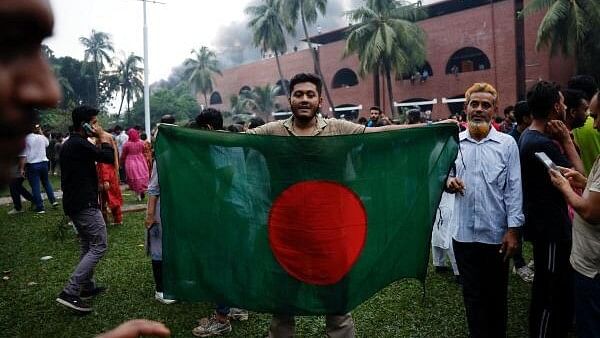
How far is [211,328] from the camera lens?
3.83 meters

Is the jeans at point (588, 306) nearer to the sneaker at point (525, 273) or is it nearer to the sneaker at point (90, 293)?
the sneaker at point (525, 273)

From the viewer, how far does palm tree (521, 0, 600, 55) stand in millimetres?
22016

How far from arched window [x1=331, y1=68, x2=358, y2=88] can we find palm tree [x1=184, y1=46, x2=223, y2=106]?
59.8ft

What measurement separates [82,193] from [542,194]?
384 cm

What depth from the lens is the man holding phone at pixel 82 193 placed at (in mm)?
4285

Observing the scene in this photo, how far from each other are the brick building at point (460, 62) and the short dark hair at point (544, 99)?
84.8ft

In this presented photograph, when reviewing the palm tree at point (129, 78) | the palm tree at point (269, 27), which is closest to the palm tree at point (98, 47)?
the palm tree at point (129, 78)

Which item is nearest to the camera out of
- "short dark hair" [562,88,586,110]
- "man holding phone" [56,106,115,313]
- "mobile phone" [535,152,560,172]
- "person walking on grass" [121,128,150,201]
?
"mobile phone" [535,152,560,172]

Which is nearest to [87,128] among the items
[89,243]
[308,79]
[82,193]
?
[82,193]

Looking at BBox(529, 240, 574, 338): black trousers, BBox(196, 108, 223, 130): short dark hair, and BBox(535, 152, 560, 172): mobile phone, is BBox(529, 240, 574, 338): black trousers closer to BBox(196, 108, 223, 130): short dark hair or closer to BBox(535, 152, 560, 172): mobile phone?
BBox(535, 152, 560, 172): mobile phone

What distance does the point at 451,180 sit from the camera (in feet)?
9.78

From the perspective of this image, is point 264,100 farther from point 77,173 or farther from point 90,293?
point 77,173

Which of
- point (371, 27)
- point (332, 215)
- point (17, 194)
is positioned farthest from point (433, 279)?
point (371, 27)

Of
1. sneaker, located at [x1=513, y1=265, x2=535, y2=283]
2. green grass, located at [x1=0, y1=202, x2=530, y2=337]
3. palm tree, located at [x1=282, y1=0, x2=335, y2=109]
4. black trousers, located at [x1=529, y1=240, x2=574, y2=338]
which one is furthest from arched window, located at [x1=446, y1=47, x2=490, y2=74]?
black trousers, located at [x1=529, y1=240, x2=574, y2=338]
